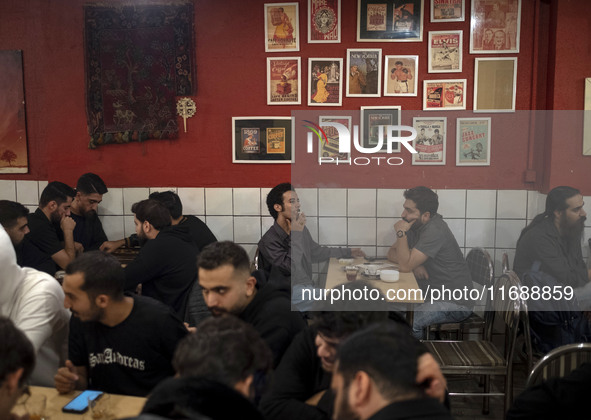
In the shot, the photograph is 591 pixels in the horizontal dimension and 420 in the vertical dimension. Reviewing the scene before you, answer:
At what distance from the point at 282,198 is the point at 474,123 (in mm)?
1385

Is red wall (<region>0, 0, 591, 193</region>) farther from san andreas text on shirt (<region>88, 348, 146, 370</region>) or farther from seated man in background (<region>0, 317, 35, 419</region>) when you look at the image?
seated man in background (<region>0, 317, 35, 419</region>)

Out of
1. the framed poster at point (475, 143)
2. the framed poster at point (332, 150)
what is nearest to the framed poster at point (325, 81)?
the framed poster at point (475, 143)

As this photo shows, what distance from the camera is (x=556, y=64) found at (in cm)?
367

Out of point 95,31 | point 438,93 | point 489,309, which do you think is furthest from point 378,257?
point 95,31

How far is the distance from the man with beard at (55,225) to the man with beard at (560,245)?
2999 millimetres

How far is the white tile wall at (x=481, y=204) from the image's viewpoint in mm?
2705

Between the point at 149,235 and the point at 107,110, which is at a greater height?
the point at 107,110

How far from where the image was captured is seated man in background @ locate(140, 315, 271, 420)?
89 centimetres

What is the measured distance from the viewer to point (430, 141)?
2.84 m

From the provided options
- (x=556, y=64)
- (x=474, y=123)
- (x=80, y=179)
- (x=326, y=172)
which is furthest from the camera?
(x=80, y=179)

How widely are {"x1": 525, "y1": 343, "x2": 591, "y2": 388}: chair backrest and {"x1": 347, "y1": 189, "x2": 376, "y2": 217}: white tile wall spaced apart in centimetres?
106

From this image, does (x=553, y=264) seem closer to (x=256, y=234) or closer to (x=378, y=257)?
(x=378, y=257)

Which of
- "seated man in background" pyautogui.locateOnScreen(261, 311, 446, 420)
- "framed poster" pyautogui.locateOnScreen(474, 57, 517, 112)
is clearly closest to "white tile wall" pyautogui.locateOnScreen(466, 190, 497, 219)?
"seated man in background" pyautogui.locateOnScreen(261, 311, 446, 420)

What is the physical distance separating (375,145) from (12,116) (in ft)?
Result: 10.5
